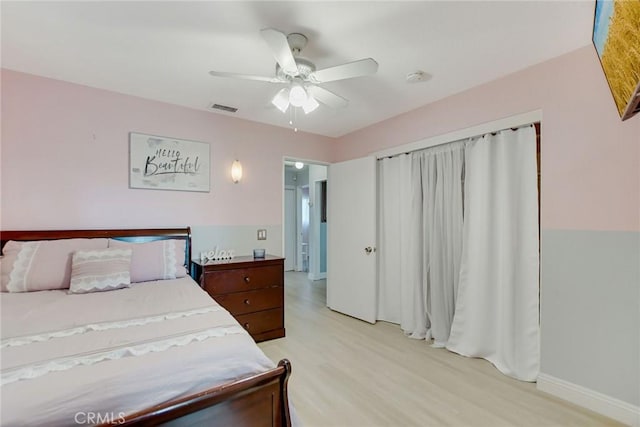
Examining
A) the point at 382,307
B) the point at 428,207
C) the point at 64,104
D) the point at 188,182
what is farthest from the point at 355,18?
the point at 382,307

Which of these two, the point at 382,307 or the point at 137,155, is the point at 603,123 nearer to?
the point at 382,307

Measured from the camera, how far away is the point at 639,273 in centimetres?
180

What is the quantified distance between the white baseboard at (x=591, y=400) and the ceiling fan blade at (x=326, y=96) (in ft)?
8.42

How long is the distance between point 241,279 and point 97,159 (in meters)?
1.74

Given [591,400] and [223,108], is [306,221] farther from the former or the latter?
[591,400]

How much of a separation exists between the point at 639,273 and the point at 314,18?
99.6 inches

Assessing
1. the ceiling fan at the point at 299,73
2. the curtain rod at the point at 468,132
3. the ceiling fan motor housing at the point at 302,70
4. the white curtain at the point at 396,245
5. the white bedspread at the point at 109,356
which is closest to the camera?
the white bedspread at the point at 109,356

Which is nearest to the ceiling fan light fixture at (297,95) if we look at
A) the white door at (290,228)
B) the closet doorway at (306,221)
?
the closet doorway at (306,221)

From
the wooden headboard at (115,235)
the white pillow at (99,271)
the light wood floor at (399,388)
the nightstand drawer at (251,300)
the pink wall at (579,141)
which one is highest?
the pink wall at (579,141)

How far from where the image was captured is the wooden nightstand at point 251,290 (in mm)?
2813

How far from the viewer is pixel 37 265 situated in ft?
6.98

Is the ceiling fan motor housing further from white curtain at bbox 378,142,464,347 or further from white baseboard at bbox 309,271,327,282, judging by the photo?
white baseboard at bbox 309,271,327,282

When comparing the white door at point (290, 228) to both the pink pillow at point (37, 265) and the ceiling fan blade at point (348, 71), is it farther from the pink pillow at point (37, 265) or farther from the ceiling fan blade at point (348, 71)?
the ceiling fan blade at point (348, 71)

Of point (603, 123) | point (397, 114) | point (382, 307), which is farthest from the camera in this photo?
point (382, 307)
